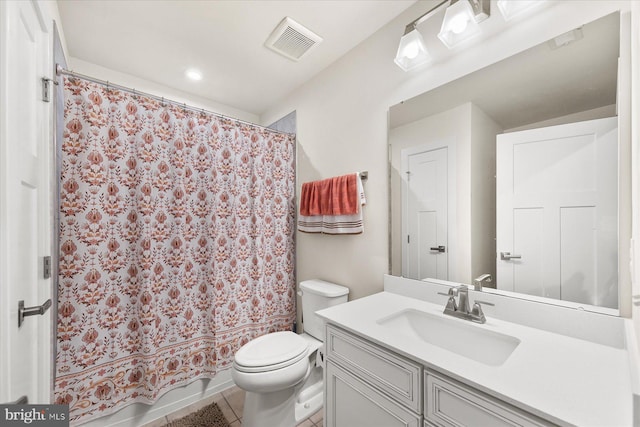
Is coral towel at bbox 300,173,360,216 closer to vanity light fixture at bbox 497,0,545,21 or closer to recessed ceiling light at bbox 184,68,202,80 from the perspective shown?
vanity light fixture at bbox 497,0,545,21

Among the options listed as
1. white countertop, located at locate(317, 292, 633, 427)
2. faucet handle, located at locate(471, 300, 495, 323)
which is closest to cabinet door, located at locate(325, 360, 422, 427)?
white countertop, located at locate(317, 292, 633, 427)

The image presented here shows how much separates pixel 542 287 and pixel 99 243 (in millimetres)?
2155

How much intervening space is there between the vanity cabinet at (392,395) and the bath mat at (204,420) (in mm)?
820

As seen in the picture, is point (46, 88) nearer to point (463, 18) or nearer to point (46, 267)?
point (46, 267)

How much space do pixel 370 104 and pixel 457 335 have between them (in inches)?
54.5

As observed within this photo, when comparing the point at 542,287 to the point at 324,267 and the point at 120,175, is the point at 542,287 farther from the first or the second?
the point at 120,175

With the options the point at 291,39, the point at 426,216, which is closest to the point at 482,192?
the point at 426,216

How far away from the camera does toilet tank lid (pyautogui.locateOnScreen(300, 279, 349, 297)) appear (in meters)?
1.69

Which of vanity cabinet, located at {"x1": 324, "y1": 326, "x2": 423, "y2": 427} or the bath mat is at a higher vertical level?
vanity cabinet, located at {"x1": 324, "y1": 326, "x2": 423, "y2": 427}

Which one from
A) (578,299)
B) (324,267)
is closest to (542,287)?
(578,299)

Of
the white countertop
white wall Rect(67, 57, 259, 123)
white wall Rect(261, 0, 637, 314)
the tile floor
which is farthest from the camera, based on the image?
white wall Rect(67, 57, 259, 123)

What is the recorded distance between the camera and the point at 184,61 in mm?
1901

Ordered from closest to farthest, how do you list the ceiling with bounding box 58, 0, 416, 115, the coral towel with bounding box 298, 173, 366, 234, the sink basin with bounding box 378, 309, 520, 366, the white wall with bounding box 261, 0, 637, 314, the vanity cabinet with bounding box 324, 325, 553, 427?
the vanity cabinet with bounding box 324, 325, 553, 427
the sink basin with bounding box 378, 309, 520, 366
the white wall with bounding box 261, 0, 637, 314
the ceiling with bounding box 58, 0, 416, 115
the coral towel with bounding box 298, 173, 366, 234

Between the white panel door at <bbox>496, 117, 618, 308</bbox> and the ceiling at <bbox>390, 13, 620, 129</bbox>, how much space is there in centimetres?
8
